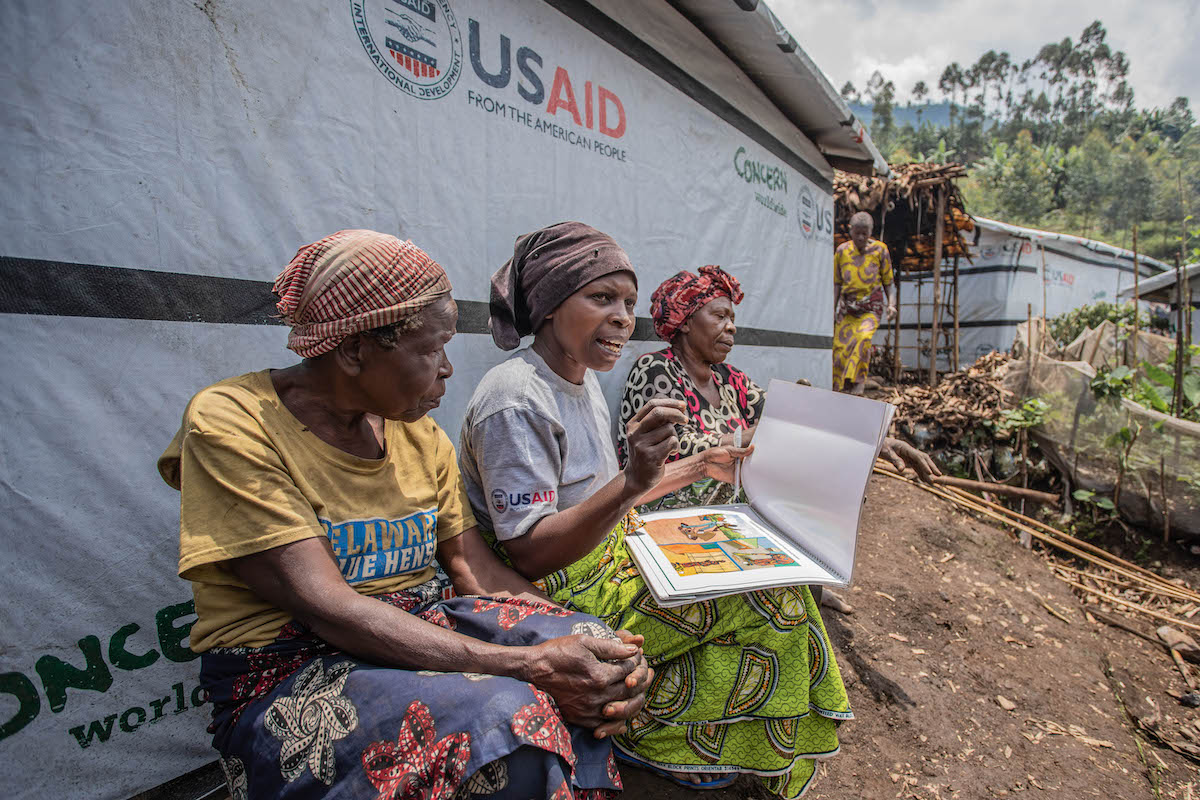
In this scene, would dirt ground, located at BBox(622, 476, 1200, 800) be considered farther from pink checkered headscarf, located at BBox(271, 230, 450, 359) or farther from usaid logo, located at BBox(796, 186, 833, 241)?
usaid logo, located at BBox(796, 186, 833, 241)

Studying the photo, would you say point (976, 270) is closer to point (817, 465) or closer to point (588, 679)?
point (817, 465)

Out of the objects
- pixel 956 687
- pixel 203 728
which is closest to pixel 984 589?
pixel 956 687

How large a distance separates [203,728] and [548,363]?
142cm

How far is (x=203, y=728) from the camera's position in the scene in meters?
→ 1.61

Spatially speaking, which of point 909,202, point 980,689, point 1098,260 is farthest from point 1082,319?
point 980,689

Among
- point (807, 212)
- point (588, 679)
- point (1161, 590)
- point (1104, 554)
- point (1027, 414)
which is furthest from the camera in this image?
point (1027, 414)

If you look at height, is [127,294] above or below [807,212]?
below

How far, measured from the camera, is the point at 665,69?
11.2 ft

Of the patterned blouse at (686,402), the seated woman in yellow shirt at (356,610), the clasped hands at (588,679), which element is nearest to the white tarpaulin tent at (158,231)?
the seated woman in yellow shirt at (356,610)

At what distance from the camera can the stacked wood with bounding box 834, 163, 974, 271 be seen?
8.59m

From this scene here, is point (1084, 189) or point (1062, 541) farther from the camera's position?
point (1084, 189)

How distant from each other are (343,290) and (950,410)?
23.7ft

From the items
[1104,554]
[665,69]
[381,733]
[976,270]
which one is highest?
[665,69]

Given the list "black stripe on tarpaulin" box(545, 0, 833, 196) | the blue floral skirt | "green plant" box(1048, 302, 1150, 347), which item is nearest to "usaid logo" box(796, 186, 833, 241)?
"black stripe on tarpaulin" box(545, 0, 833, 196)
